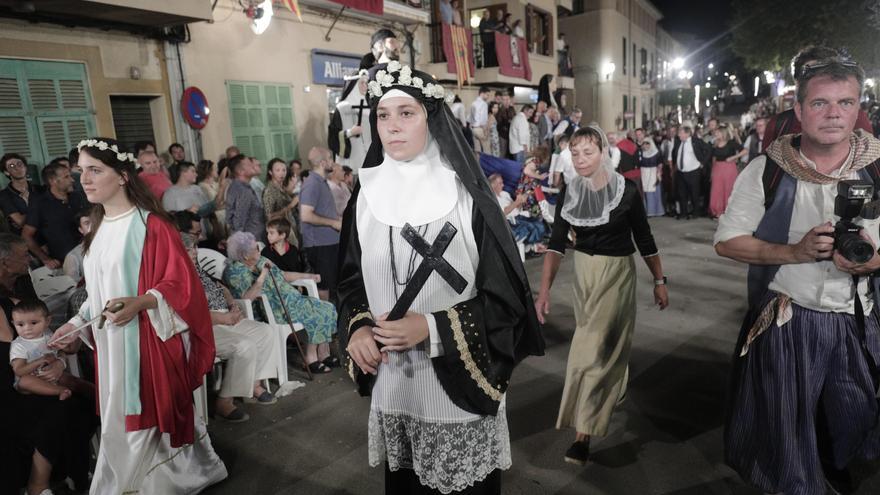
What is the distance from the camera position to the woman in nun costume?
1898mm

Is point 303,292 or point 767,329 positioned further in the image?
point 303,292

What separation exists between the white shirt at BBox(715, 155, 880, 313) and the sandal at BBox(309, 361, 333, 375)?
375 cm

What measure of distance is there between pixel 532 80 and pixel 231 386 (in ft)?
62.7

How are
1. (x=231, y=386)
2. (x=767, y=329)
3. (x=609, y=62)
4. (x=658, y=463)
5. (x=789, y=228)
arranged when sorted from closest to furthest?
(x=789, y=228), (x=767, y=329), (x=658, y=463), (x=231, y=386), (x=609, y=62)

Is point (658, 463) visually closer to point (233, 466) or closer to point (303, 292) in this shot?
point (233, 466)

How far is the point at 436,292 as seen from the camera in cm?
196

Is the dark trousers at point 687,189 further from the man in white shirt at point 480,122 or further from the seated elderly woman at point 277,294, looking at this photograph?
the seated elderly woman at point 277,294

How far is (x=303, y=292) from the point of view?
582 cm

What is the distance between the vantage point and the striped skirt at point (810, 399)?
7.85ft

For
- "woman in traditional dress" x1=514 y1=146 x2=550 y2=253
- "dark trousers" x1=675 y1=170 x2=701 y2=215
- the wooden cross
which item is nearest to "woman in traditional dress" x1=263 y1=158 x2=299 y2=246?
"woman in traditional dress" x1=514 y1=146 x2=550 y2=253

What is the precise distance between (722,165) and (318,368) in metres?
9.75

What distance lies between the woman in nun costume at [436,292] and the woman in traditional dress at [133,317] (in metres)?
1.33

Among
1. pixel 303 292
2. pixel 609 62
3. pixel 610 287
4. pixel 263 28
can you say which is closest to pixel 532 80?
pixel 609 62

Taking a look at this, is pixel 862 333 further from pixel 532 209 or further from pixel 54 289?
pixel 532 209
